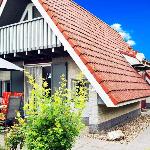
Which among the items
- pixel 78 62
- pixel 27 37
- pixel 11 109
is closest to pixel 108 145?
pixel 78 62

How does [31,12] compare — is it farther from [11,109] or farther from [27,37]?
[11,109]

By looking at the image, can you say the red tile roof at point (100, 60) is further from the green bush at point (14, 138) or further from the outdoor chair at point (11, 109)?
the green bush at point (14, 138)

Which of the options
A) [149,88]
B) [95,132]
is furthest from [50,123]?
[149,88]

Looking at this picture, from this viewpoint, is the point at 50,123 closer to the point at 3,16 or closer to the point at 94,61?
the point at 94,61

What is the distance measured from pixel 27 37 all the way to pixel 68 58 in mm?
1957

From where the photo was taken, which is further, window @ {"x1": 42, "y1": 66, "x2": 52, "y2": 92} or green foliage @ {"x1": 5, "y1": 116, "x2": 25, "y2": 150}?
window @ {"x1": 42, "y1": 66, "x2": 52, "y2": 92}

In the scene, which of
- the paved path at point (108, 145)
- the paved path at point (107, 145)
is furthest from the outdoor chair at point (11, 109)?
the paved path at point (108, 145)

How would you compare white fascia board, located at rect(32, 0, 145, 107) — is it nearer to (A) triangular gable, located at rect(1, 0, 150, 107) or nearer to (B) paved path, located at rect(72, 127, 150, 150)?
(A) triangular gable, located at rect(1, 0, 150, 107)

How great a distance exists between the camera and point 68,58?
14.1 m

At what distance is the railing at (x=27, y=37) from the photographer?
1359cm

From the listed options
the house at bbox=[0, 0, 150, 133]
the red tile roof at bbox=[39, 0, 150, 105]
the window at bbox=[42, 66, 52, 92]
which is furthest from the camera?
the window at bbox=[42, 66, 52, 92]

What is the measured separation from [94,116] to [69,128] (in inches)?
218

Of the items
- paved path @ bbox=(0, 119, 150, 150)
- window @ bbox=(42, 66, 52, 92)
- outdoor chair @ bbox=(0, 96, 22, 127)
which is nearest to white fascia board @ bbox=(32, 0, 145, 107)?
paved path @ bbox=(0, 119, 150, 150)

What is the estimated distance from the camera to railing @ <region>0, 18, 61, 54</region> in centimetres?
1359
